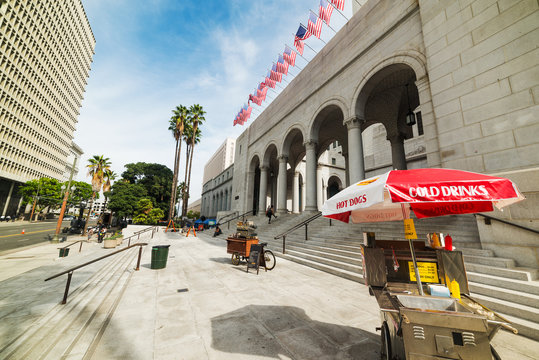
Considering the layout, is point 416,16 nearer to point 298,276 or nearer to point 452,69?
point 452,69

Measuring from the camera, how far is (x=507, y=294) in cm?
433

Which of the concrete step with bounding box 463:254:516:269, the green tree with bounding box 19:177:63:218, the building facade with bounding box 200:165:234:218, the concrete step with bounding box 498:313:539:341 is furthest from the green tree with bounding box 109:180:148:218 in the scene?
the concrete step with bounding box 498:313:539:341

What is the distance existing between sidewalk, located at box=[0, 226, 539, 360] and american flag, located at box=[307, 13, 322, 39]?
15.4m

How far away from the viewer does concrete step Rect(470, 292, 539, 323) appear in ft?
12.5

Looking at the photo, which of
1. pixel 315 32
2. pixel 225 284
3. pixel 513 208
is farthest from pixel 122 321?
pixel 315 32

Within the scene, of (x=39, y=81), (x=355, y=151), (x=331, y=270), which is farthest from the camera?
(x=39, y=81)

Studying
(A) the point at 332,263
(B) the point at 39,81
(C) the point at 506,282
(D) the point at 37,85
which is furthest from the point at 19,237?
(B) the point at 39,81

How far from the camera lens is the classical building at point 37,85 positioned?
38406 millimetres

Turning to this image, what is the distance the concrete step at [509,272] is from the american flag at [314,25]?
15.3m

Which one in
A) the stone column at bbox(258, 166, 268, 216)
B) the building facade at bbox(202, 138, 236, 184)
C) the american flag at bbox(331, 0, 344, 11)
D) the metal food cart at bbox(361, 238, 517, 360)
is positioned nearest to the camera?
the metal food cart at bbox(361, 238, 517, 360)

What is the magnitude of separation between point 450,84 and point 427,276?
Answer: 8.61 meters

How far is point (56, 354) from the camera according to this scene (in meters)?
3.02

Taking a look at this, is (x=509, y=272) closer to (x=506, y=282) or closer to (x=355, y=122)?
(x=506, y=282)

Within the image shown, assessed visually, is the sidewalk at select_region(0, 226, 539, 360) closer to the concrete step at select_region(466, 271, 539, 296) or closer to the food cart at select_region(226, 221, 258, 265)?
the concrete step at select_region(466, 271, 539, 296)
